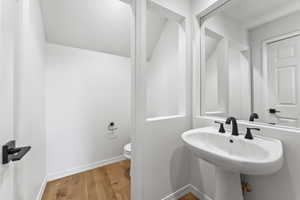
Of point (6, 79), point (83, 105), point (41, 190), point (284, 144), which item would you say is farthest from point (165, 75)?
point (41, 190)

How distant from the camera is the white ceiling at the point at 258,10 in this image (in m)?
0.98

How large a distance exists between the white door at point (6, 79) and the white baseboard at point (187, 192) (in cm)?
132

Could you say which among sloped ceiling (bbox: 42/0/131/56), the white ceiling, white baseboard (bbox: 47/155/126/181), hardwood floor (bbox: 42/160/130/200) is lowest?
hardwood floor (bbox: 42/160/130/200)

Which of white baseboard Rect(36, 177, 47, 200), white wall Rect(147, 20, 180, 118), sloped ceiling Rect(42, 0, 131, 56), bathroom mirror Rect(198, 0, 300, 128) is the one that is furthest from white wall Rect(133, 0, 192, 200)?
white baseboard Rect(36, 177, 47, 200)

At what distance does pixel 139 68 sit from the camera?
116 cm

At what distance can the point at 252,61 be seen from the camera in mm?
1186

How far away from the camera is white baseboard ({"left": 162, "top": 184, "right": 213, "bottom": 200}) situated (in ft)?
4.46

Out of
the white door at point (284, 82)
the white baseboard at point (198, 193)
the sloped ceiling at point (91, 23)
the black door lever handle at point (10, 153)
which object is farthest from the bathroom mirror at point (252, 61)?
the black door lever handle at point (10, 153)

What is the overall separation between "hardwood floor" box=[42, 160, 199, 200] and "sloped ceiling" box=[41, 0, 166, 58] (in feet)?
6.55

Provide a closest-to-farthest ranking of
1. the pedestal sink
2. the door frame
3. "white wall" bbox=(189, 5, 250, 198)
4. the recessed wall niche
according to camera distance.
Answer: the pedestal sink < the door frame < "white wall" bbox=(189, 5, 250, 198) < the recessed wall niche

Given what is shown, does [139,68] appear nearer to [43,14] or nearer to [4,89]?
[4,89]

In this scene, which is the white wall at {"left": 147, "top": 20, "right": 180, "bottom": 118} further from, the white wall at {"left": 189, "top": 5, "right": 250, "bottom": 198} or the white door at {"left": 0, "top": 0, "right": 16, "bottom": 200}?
the white door at {"left": 0, "top": 0, "right": 16, "bottom": 200}

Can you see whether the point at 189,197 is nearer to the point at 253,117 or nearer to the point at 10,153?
the point at 253,117

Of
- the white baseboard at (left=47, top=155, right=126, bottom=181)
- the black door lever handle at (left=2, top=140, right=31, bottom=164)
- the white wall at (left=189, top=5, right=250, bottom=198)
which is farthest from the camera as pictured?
the white baseboard at (left=47, top=155, right=126, bottom=181)
